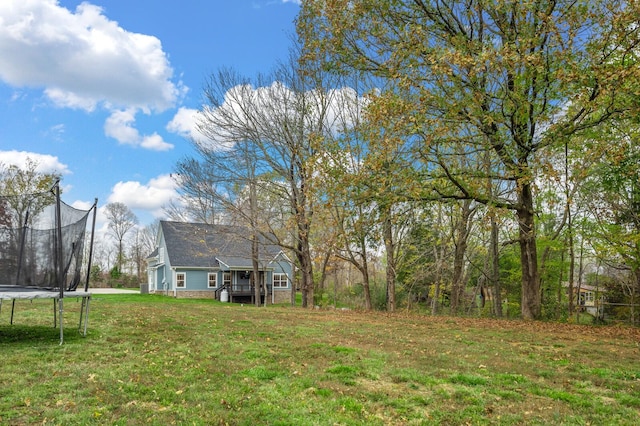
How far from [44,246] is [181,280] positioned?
24.8 metres

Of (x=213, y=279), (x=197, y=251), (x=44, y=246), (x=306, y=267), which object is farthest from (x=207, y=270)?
(x=44, y=246)

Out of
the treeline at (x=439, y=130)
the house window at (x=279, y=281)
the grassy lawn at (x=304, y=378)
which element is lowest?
the house window at (x=279, y=281)

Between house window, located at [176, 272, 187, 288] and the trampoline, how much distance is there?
2375 centimetres

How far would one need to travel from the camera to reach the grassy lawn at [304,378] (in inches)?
140

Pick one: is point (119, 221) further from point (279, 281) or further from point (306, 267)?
point (306, 267)

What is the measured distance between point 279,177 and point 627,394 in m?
13.9

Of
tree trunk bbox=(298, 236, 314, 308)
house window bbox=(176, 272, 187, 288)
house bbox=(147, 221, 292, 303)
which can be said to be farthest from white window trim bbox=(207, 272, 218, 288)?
tree trunk bbox=(298, 236, 314, 308)

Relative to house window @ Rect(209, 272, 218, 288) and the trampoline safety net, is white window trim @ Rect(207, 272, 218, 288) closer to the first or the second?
house window @ Rect(209, 272, 218, 288)

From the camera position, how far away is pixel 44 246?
6680 mm

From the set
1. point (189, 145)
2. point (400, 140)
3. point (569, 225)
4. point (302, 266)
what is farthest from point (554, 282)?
point (189, 145)

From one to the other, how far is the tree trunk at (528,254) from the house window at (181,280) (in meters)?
24.0

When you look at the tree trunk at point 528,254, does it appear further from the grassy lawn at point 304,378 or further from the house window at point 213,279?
the house window at point 213,279

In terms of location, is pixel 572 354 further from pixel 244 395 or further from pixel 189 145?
pixel 189 145

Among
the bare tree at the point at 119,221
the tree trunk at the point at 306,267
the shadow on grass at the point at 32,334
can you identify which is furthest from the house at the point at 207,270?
the shadow on grass at the point at 32,334
